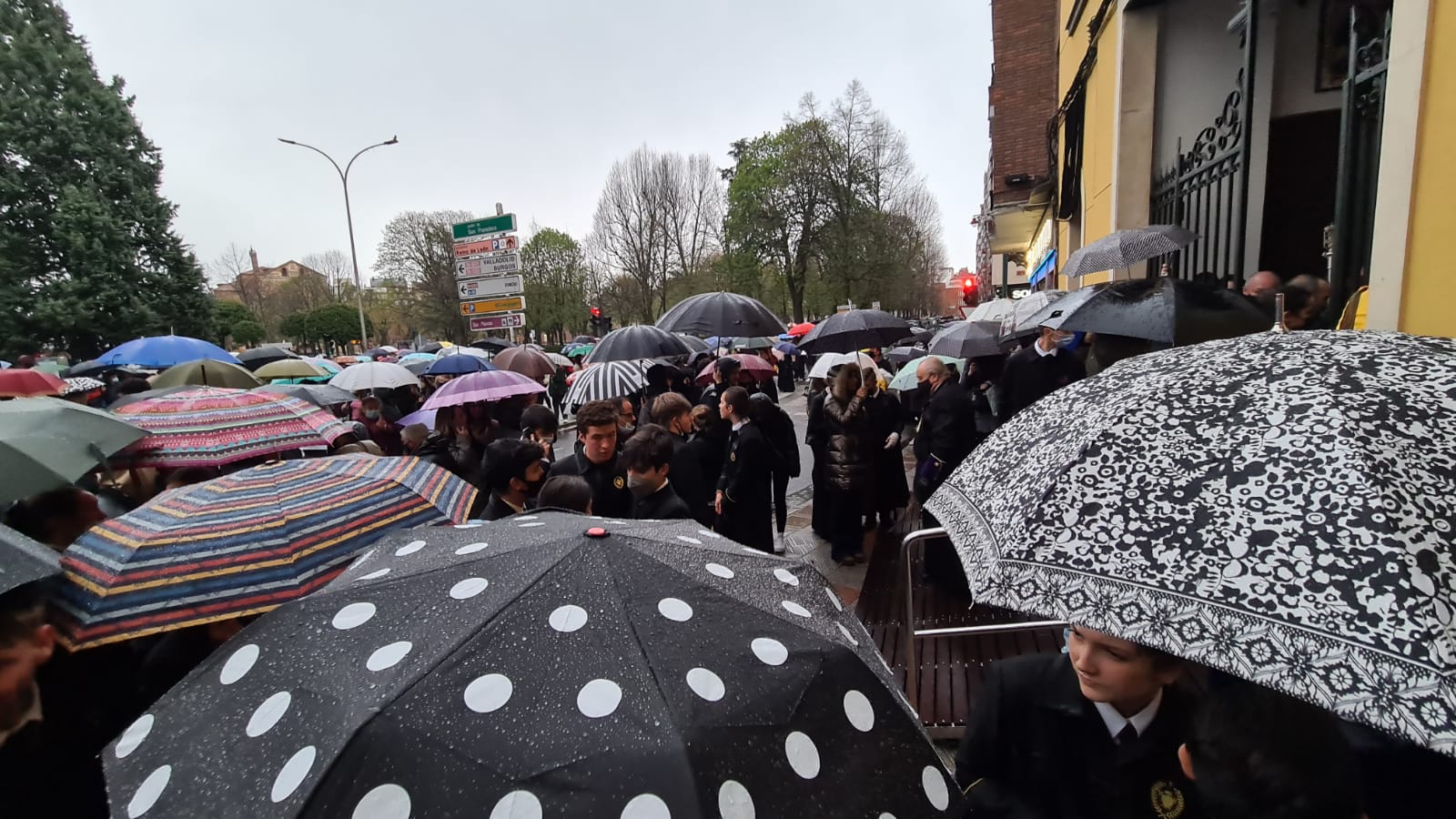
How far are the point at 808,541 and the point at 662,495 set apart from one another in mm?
3352

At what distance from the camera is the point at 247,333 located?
4441cm

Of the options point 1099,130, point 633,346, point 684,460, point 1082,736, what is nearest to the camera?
point 1082,736

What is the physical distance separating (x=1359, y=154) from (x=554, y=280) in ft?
152

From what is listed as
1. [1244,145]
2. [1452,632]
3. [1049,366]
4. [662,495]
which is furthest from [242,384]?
[1244,145]

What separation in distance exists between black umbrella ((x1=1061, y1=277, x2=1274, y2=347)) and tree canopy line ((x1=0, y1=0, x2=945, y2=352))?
3042 cm

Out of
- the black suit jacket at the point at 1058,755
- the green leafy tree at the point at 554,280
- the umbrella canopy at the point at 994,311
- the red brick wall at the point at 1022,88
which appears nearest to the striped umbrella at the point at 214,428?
the black suit jacket at the point at 1058,755

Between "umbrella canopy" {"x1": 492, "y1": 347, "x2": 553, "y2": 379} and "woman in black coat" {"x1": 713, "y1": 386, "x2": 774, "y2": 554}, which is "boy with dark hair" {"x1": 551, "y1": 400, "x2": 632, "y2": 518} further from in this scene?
"umbrella canopy" {"x1": 492, "y1": 347, "x2": 553, "y2": 379}

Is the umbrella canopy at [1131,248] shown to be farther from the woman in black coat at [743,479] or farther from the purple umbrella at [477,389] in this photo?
the purple umbrella at [477,389]

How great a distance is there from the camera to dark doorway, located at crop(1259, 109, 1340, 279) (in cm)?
609

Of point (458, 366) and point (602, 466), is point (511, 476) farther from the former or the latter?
point (458, 366)

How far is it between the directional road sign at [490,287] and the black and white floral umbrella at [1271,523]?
51.5ft

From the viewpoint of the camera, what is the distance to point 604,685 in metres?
1.16

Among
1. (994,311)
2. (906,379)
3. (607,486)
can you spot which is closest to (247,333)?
(906,379)

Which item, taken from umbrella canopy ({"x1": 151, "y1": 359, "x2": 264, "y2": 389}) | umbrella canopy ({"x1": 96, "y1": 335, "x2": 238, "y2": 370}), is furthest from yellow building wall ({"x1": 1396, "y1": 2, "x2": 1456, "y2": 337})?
umbrella canopy ({"x1": 96, "y1": 335, "x2": 238, "y2": 370})
